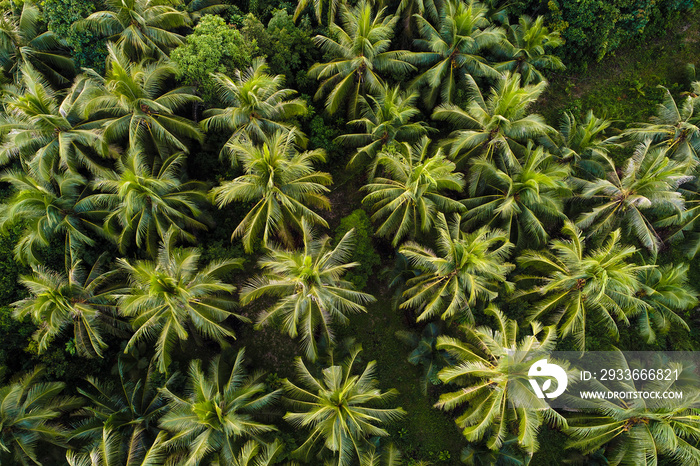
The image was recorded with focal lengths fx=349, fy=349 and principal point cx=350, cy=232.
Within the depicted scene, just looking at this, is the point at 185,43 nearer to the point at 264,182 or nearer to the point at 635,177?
the point at 264,182

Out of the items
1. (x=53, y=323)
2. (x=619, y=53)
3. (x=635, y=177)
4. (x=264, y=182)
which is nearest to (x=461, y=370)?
(x=264, y=182)

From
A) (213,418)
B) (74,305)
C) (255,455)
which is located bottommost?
(255,455)

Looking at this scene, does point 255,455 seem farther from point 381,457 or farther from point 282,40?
point 282,40

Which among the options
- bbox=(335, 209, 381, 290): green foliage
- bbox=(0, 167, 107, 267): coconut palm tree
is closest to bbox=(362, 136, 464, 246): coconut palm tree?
bbox=(335, 209, 381, 290): green foliage

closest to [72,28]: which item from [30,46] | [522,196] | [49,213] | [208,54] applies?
[30,46]

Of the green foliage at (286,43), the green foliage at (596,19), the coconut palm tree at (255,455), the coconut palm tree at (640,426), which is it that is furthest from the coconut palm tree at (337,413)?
the green foliage at (596,19)

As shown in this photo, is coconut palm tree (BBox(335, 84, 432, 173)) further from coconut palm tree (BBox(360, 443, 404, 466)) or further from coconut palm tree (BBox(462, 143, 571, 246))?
coconut palm tree (BBox(360, 443, 404, 466))
